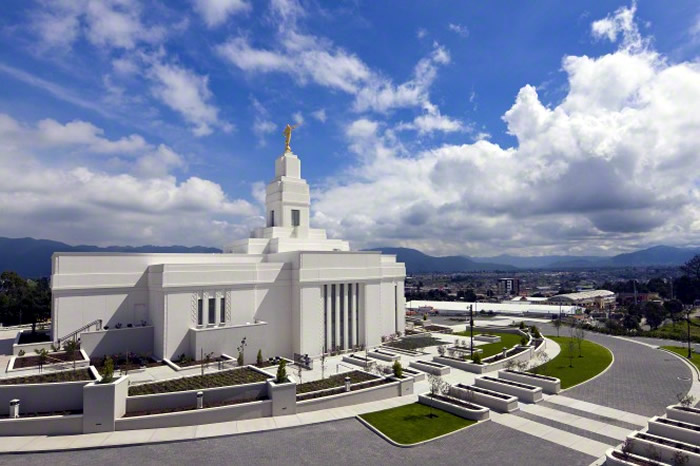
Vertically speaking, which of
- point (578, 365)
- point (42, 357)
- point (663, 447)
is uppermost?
point (42, 357)

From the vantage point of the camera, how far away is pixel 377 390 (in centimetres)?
2702

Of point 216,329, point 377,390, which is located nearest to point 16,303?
point 216,329

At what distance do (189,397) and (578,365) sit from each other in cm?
3034

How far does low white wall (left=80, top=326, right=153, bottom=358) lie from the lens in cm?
3288

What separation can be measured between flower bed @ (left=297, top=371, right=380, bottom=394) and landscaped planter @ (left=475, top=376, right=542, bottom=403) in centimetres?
744

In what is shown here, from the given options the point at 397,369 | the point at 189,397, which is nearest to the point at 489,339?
the point at 397,369

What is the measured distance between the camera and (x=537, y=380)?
2898cm

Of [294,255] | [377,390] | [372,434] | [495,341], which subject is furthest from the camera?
[495,341]

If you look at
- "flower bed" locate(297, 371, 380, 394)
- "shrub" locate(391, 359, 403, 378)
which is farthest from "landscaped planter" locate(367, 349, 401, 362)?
"shrub" locate(391, 359, 403, 378)

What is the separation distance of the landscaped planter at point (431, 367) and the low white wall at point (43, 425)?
23248 mm

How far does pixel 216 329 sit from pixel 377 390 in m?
14.4

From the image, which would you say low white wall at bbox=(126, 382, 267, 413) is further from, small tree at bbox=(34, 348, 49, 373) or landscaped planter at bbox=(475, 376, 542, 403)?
landscaped planter at bbox=(475, 376, 542, 403)

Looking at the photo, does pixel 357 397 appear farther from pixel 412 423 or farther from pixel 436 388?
pixel 436 388

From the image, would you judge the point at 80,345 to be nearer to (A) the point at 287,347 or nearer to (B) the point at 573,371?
(A) the point at 287,347
